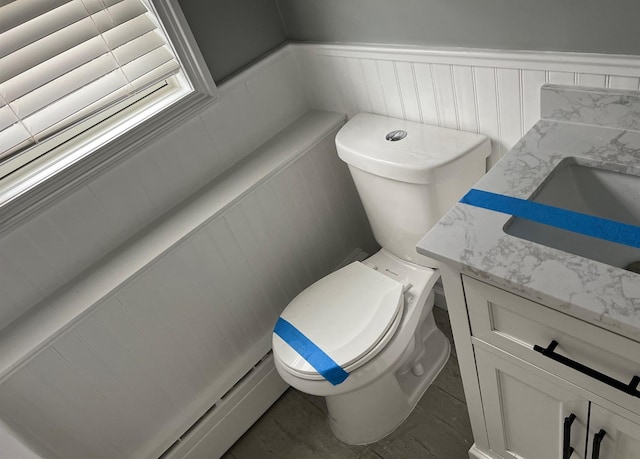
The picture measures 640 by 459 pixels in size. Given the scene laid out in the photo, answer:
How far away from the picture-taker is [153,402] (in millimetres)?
1442

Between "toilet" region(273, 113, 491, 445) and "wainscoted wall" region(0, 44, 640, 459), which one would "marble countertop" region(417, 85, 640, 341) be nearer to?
"wainscoted wall" region(0, 44, 640, 459)

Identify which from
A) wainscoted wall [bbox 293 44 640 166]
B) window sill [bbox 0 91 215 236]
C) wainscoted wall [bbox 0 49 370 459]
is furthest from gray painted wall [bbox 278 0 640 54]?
window sill [bbox 0 91 215 236]

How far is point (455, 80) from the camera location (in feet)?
4.11

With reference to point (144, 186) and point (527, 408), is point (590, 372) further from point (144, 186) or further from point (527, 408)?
point (144, 186)

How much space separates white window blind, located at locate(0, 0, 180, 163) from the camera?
3.71 ft

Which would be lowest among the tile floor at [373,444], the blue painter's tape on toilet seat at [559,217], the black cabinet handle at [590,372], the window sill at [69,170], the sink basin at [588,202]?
the tile floor at [373,444]

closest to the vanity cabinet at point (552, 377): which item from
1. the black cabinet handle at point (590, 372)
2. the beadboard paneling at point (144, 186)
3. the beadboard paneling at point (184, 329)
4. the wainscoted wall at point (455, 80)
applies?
the black cabinet handle at point (590, 372)

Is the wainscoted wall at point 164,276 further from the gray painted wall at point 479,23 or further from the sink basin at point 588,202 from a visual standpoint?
the sink basin at point 588,202

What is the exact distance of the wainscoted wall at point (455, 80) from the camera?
1029 mm

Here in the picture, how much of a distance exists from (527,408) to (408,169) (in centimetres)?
62

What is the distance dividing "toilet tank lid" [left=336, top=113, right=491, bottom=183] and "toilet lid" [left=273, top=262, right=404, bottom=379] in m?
0.33

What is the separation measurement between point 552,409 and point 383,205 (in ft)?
2.29

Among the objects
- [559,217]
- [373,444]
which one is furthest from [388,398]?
[559,217]

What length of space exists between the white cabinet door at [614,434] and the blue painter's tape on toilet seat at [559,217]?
12.1 inches
